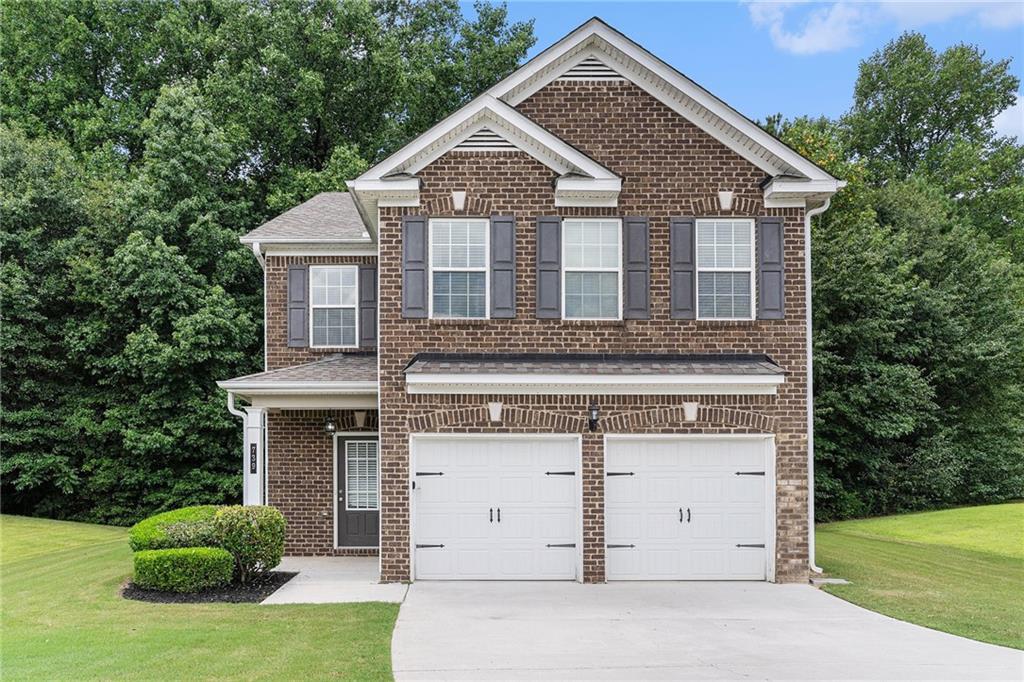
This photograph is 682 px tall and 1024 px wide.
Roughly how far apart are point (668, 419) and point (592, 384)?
1333 mm

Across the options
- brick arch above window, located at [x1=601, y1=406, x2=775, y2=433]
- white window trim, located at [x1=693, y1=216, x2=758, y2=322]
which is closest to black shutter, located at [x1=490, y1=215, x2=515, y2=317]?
brick arch above window, located at [x1=601, y1=406, x2=775, y2=433]

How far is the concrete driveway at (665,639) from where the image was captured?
27.0 feet

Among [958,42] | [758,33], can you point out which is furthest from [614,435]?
[958,42]

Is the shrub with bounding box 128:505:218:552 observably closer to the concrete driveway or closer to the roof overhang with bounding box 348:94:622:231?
the concrete driveway

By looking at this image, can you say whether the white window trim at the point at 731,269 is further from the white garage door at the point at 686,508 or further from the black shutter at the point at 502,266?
the black shutter at the point at 502,266

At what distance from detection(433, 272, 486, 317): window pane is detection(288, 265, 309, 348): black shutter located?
429cm

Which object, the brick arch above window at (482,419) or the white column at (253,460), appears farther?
the white column at (253,460)

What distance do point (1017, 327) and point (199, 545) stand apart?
78.9 feet

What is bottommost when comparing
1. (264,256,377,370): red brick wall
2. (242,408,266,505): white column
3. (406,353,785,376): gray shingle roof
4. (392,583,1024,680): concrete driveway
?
(392,583,1024,680): concrete driveway

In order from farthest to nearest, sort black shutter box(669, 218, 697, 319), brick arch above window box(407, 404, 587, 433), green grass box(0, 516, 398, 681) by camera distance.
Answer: black shutter box(669, 218, 697, 319)
brick arch above window box(407, 404, 587, 433)
green grass box(0, 516, 398, 681)

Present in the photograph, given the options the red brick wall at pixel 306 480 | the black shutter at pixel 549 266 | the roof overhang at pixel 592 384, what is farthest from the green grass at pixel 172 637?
the black shutter at pixel 549 266

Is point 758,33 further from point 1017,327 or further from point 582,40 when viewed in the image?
point 582,40

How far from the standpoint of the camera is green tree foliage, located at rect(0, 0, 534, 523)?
23.6 meters

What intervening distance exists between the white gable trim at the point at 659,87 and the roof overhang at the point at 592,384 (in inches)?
133
